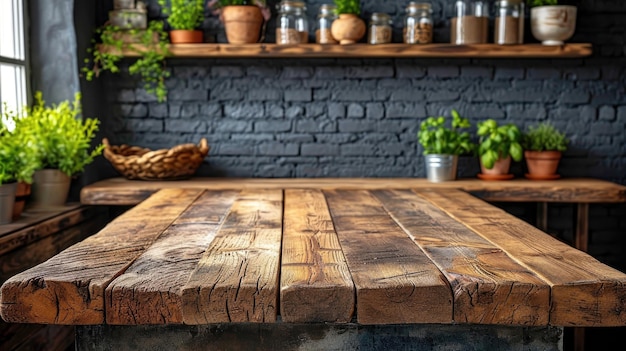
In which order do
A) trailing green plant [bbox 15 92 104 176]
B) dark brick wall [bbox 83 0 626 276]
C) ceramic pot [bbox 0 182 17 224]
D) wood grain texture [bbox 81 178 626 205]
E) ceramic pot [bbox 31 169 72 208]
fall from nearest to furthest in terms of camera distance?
ceramic pot [bbox 0 182 17 224] → trailing green plant [bbox 15 92 104 176] → ceramic pot [bbox 31 169 72 208] → wood grain texture [bbox 81 178 626 205] → dark brick wall [bbox 83 0 626 276]

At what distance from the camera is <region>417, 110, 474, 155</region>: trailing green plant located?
11.0 ft

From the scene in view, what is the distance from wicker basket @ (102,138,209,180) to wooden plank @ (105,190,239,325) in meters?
1.55

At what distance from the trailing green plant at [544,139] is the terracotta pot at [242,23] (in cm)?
153

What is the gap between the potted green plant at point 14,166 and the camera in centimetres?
246

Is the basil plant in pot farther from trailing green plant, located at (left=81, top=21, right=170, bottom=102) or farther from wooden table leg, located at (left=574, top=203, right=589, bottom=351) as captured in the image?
trailing green plant, located at (left=81, top=21, right=170, bottom=102)

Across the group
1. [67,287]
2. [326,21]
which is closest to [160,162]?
[326,21]

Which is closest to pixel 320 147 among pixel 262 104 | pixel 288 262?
pixel 262 104

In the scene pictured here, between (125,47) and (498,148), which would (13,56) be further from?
(498,148)

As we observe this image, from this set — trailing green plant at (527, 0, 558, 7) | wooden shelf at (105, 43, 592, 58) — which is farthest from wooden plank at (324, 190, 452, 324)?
trailing green plant at (527, 0, 558, 7)

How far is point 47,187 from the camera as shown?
2959 millimetres

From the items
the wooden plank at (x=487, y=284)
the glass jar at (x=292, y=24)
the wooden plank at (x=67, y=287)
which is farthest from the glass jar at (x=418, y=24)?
the wooden plank at (x=67, y=287)

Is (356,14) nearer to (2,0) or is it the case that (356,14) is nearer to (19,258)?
(2,0)

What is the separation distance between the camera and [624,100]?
3656 mm

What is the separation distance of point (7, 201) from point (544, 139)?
2564 mm
